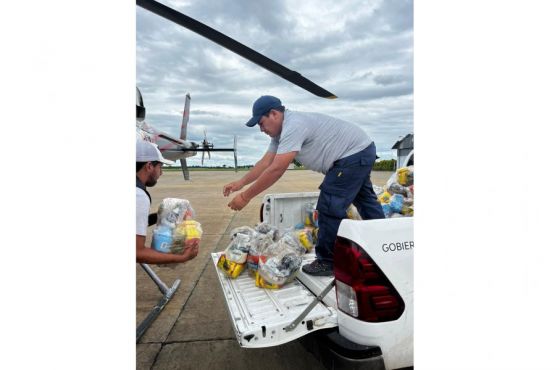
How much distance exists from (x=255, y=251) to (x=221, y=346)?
756 millimetres

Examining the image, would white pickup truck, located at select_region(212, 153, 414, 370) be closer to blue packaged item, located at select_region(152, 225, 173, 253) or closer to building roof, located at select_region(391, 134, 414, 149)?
blue packaged item, located at select_region(152, 225, 173, 253)

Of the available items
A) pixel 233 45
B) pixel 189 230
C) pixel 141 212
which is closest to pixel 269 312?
pixel 189 230

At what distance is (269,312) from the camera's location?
68.2 inches

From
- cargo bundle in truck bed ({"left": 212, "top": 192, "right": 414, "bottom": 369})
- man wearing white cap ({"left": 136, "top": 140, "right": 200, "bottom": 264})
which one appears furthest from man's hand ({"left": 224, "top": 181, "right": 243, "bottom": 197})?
cargo bundle in truck bed ({"left": 212, "top": 192, "right": 414, "bottom": 369})

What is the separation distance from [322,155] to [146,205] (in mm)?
1362

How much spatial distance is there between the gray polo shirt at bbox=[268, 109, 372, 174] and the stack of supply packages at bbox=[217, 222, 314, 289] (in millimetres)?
659

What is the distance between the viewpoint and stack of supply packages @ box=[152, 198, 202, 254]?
2.13 m

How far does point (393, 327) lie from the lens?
1460 millimetres

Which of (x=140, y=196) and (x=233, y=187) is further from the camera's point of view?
(x=233, y=187)

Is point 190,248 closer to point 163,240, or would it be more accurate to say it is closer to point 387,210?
point 163,240

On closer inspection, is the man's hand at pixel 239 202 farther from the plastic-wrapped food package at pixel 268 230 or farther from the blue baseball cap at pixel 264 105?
the blue baseball cap at pixel 264 105

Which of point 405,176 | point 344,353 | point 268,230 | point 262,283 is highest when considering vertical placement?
point 405,176

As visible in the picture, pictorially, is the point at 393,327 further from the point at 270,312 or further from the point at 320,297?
the point at 270,312

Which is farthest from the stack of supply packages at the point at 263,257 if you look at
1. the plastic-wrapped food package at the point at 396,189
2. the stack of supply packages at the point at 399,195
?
the plastic-wrapped food package at the point at 396,189
